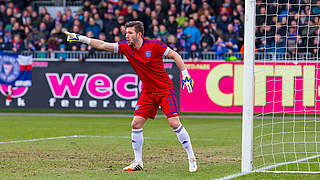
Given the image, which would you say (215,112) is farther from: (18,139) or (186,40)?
(18,139)

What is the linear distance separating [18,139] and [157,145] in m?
3.38

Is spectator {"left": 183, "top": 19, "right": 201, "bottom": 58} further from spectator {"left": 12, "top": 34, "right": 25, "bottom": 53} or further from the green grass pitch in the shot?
spectator {"left": 12, "top": 34, "right": 25, "bottom": 53}

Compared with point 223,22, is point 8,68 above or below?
below

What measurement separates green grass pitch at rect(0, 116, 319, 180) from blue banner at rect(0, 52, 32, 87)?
4896 mm

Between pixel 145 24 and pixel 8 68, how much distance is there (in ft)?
18.9

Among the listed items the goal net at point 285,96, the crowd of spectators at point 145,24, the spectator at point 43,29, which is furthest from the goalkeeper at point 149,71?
the spectator at point 43,29

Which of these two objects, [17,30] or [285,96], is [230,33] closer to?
[285,96]

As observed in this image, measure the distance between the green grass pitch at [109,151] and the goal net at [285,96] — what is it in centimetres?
55

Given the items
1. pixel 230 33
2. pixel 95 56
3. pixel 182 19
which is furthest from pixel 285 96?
pixel 95 56

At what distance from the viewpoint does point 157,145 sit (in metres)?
13.5

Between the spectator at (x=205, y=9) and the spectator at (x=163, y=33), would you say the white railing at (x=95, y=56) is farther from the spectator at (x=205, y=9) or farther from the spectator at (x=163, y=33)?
the spectator at (x=205, y=9)

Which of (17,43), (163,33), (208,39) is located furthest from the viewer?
(17,43)

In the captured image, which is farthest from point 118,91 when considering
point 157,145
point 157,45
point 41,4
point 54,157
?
point 157,45

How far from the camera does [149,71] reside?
945 centimetres
